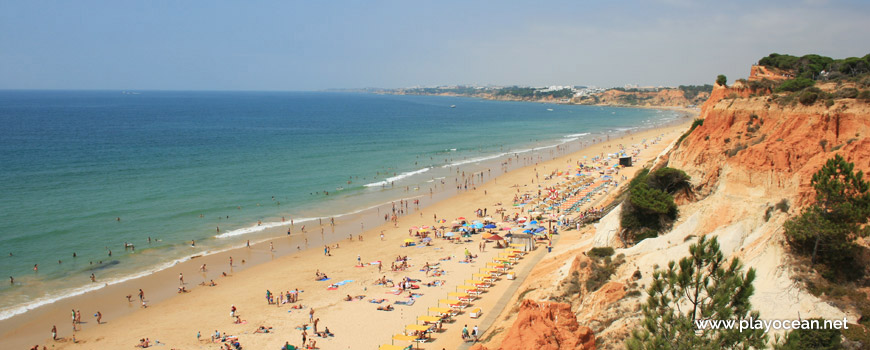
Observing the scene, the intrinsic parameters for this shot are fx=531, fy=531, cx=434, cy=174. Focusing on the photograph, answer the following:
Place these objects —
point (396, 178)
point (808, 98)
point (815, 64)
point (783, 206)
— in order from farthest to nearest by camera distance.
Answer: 1. point (396, 178)
2. point (815, 64)
3. point (808, 98)
4. point (783, 206)

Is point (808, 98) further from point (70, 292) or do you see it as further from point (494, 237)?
point (70, 292)

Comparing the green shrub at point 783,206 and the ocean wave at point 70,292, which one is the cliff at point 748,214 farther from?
the ocean wave at point 70,292

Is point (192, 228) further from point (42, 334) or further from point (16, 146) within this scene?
point (16, 146)

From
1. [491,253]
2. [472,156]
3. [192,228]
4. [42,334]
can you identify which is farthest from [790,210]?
[472,156]

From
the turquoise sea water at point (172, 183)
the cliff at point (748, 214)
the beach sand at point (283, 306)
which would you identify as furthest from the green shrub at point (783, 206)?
the turquoise sea water at point (172, 183)

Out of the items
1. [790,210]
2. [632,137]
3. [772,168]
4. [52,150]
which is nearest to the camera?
[790,210]

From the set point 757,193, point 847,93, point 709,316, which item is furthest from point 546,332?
point 847,93
